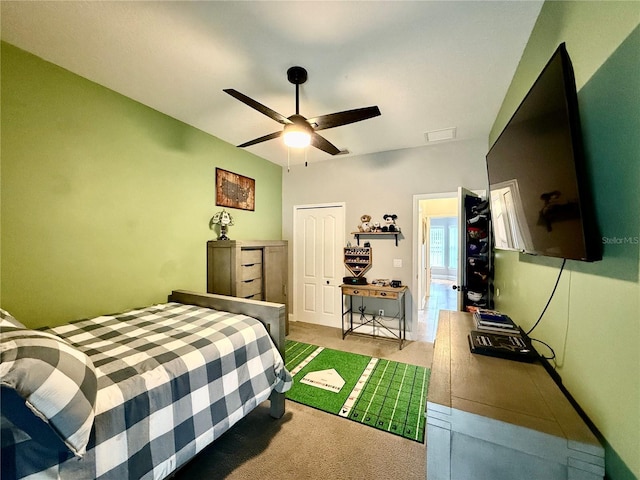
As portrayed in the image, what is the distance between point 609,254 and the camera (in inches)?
31.4

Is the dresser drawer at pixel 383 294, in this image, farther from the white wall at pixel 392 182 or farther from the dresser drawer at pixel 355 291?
the white wall at pixel 392 182

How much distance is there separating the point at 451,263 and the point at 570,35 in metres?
9.23

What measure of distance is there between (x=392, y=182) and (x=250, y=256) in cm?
235

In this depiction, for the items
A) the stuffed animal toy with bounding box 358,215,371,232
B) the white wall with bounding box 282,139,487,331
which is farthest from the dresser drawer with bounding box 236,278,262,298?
the stuffed animal toy with bounding box 358,215,371,232

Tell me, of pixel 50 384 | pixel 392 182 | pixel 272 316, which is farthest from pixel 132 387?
pixel 392 182

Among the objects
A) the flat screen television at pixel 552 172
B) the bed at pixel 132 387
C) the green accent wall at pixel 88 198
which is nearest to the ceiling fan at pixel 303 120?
the flat screen television at pixel 552 172

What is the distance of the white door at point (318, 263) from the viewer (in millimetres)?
4090

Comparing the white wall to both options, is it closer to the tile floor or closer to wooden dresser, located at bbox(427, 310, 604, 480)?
the tile floor

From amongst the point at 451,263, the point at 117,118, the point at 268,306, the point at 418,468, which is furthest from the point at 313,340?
the point at 451,263

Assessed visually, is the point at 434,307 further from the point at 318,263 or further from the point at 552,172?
the point at 552,172

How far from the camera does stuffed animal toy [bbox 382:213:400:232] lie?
3.59 metres

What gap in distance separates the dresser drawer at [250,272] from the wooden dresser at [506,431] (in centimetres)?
248

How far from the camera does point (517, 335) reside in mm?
1556

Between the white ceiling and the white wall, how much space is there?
762 mm
